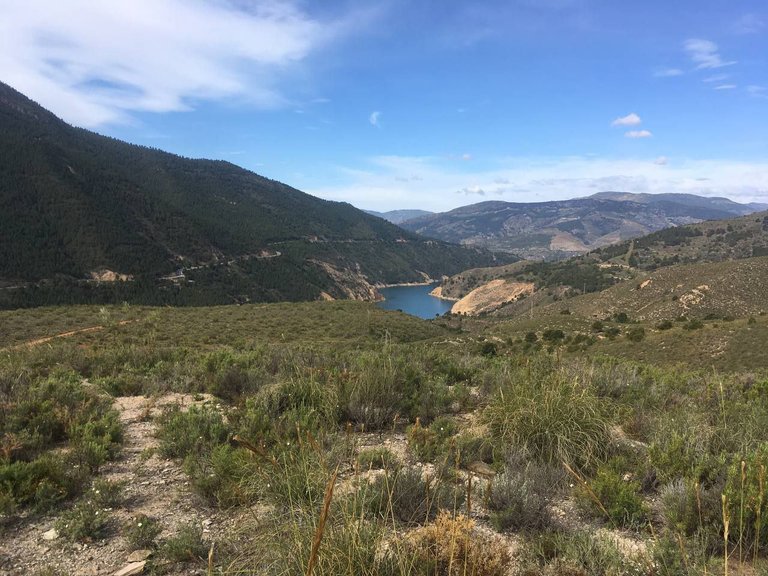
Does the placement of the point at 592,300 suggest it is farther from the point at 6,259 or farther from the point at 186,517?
the point at 6,259

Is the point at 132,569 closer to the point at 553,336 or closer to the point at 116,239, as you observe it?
the point at 553,336

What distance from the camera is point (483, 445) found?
15.1 ft

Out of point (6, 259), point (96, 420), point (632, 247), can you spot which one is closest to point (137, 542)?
point (96, 420)

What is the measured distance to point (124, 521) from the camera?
3.47 meters

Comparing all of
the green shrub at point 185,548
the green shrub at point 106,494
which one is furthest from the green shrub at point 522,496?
the green shrub at point 106,494

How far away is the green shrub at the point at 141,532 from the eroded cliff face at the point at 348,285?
480 ft

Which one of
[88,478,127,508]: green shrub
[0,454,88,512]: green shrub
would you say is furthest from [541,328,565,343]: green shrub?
[0,454,88,512]: green shrub

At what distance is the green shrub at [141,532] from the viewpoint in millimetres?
3143

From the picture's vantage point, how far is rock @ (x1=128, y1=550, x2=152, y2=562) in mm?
3002

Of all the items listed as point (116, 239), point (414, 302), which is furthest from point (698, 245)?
point (116, 239)

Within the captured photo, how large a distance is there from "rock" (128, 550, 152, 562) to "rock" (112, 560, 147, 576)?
6cm

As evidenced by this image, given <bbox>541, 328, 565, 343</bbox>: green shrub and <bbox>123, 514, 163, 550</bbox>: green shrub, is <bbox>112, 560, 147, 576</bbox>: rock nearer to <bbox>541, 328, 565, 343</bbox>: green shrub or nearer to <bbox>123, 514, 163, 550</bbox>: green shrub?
<bbox>123, 514, 163, 550</bbox>: green shrub

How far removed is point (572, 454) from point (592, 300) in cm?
7242

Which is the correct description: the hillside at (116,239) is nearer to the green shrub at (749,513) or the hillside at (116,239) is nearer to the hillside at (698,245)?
the green shrub at (749,513)
